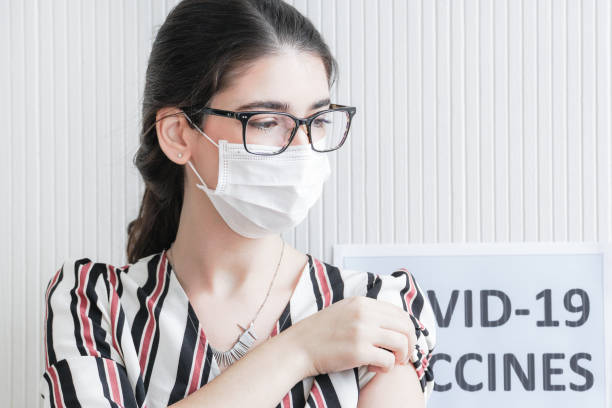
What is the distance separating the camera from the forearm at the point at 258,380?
72cm

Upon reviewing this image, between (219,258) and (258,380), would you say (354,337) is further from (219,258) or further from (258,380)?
(219,258)

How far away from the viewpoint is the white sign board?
1.12m

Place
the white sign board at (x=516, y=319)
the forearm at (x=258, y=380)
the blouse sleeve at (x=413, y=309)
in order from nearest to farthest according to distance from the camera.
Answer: the forearm at (x=258, y=380), the blouse sleeve at (x=413, y=309), the white sign board at (x=516, y=319)

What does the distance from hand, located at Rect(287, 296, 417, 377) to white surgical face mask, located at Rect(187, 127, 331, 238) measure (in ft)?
0.51

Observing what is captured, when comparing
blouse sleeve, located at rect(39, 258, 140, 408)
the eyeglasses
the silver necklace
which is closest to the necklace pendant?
the silver necklace

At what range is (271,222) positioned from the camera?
33.7 inches

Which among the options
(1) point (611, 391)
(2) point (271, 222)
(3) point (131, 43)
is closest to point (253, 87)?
(2) point (271, 222)

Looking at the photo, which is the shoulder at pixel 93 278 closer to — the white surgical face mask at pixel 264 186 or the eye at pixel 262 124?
the white surgical face mask at pixel 264 186

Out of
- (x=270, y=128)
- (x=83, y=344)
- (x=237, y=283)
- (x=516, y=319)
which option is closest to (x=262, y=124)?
(x=270, y=128)

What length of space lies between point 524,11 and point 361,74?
330mm

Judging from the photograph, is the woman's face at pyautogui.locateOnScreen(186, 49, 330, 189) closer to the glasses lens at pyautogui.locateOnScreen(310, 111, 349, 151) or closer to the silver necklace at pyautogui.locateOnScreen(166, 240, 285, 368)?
the glasses lens at pyautogui.locateOnScreen(310, 111, 349, 151)

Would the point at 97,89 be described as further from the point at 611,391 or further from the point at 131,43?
the point at 611,391

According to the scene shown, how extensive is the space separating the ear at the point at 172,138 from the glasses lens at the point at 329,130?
7.4 inches

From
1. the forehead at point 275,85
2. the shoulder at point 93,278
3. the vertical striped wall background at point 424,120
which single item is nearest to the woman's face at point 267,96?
the forehead at point 275,85
